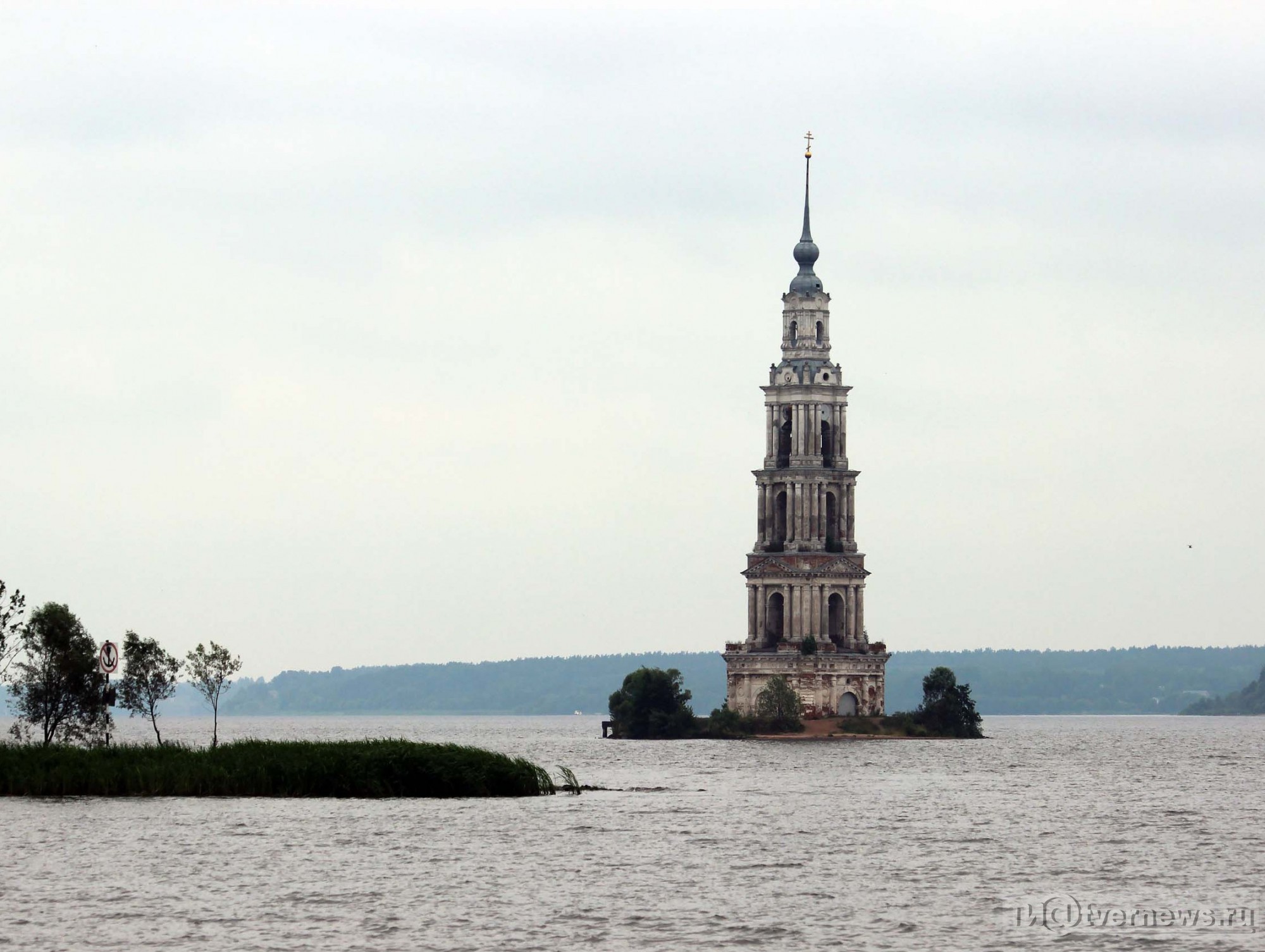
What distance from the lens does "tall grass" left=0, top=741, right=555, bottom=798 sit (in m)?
96.1

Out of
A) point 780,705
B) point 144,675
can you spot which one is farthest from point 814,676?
point 144,675

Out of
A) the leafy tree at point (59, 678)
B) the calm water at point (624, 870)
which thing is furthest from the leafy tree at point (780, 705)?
the leafy tree at point (59, 678)

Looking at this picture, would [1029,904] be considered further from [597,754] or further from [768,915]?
[597,754]

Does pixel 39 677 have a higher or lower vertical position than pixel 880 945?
higher

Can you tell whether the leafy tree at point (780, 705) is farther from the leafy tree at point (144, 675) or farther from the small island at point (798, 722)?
the leafy tree at point (144, 675)

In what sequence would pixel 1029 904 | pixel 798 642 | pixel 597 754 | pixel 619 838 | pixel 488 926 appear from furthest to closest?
pixel 798 642, pixel 597 754, pixel 619 838, pixel 1029 904, pixel 488 926

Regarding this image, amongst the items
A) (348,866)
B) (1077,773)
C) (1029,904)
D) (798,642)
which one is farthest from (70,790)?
(798,642)

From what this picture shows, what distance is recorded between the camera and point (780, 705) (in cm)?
19462

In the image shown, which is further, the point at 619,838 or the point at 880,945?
the point at 619,838

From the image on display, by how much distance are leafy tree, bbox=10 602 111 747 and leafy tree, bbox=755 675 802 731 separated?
303ft

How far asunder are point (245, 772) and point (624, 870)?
2596 centimetres

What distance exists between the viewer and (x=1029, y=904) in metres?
68.1

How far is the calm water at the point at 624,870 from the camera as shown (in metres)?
61.9

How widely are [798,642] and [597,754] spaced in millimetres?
31021
